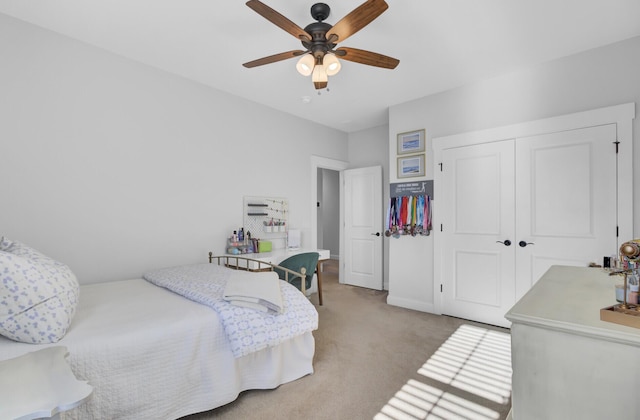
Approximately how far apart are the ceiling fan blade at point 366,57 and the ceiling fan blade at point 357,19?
11 centimetres

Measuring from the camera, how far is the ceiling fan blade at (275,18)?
1.74m

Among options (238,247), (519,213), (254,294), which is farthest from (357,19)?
(238,247)

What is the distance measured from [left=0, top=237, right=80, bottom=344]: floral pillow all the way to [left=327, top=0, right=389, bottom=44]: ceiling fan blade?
6.91ft

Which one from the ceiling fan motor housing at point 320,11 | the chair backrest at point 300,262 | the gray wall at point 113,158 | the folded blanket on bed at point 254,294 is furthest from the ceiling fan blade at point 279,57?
the chair backrest at point 300,262

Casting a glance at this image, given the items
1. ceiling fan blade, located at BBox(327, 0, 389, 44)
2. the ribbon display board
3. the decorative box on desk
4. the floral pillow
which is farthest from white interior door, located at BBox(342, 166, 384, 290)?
the floral pillow

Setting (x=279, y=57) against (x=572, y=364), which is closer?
(x=572, y=364)

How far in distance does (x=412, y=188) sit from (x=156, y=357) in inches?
130

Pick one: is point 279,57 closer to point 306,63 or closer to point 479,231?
point 306,63

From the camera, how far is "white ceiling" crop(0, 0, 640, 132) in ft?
7.22

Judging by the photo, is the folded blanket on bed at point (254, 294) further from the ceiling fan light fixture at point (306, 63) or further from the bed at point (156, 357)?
the ceiling fan light fixture at point (306, 63)

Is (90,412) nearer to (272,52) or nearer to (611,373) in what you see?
(611,373)

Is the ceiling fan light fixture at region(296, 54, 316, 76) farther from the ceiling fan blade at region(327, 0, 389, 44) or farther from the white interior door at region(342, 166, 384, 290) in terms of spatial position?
the white interior door at region(342, 166, 384, 290)

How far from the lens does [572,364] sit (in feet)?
2.90

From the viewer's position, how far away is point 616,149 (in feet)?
8.75
